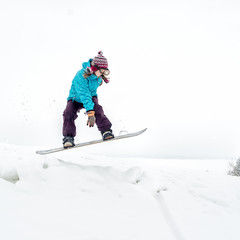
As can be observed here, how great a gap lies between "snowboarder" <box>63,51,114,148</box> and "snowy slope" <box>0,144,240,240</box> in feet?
2.70

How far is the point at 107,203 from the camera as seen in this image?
269cm

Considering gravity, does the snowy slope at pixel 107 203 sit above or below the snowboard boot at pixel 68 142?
below

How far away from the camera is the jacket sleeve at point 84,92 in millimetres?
4062

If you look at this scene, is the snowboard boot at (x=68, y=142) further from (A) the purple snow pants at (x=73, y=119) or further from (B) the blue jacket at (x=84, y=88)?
(B) the blue jacket at (x=84, y=88)

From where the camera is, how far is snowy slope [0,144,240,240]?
2.06 m

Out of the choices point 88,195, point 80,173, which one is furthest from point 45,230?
point 80,173

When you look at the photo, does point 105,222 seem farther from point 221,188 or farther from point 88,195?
point 221,188

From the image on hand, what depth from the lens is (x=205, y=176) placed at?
414cm

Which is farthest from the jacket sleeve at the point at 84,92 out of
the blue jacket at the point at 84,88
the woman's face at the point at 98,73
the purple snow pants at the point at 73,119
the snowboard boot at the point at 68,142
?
the snowboard boot at the point at 68,142

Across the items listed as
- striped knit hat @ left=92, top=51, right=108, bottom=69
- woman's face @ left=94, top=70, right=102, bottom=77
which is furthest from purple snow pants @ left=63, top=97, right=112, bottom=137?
striped knit hat @ left=92, top=51, right=108, bottom=69

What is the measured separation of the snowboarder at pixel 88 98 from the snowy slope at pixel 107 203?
2.70ft

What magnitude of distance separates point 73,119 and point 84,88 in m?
0.74

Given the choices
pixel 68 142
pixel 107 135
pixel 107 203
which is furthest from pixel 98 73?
pixel 107 203

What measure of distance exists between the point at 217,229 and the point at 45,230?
189 centimetres
